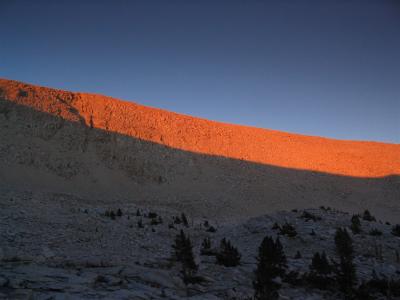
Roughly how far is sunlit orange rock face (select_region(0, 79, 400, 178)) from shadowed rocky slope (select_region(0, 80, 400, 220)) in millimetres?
125

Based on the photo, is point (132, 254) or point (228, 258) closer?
point (228, 258)

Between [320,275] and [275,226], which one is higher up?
[275,226]

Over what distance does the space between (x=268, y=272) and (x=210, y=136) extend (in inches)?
1213

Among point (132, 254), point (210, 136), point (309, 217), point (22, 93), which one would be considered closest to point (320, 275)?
point (132, 254)

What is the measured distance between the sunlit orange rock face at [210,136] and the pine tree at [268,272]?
25.2 meters

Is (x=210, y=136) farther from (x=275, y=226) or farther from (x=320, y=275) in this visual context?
(x=320, y=275)

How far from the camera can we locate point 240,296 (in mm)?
6625

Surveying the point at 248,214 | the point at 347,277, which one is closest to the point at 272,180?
the point at 248,214

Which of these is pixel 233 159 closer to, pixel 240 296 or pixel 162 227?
pixel 162 227

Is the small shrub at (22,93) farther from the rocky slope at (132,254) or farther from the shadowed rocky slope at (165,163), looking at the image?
the rocky slope at (132,254)

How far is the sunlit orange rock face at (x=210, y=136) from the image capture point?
3091 cm

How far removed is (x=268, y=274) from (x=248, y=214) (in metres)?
17.9

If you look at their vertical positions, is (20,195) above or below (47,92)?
below

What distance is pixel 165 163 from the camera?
29.8m
